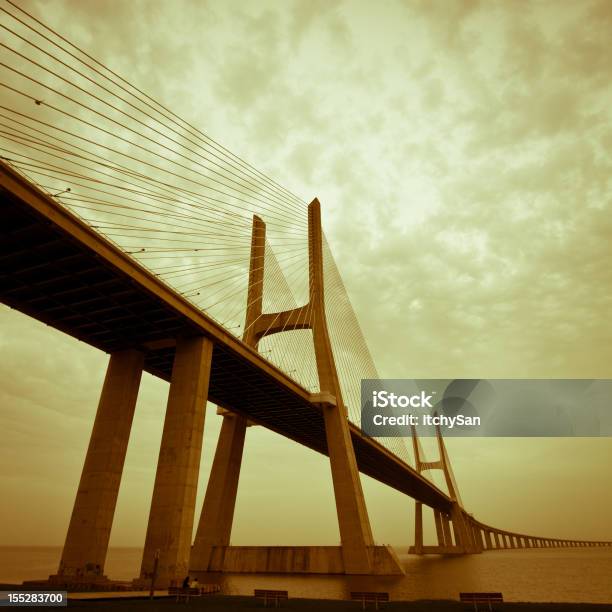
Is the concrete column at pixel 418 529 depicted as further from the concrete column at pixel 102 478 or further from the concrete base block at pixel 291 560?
the concrete column at pixel 102 478

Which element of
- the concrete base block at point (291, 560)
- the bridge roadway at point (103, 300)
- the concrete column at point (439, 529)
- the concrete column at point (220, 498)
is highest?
the concrete column at point (439, 529)

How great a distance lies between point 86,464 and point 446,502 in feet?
253

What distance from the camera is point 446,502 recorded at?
89.2 metres

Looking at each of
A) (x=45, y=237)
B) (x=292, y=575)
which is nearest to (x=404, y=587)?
(x=292, y=575)

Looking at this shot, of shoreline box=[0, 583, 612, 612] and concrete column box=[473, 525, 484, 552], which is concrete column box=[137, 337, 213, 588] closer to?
shoreline box=[0, 583, 612, 612]

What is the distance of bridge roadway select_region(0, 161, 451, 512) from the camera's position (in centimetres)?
1834

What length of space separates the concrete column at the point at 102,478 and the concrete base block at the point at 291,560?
1607cm

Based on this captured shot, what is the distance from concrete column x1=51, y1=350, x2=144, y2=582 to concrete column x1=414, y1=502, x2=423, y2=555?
3212 inches

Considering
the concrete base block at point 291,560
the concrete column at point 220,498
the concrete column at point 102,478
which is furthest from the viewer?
the concrete column at point 220,498

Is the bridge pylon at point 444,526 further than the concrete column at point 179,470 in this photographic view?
Yes

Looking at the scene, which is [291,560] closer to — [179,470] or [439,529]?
[179,470]

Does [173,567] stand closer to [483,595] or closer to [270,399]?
[483,595]

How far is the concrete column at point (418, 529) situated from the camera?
96.3 metres

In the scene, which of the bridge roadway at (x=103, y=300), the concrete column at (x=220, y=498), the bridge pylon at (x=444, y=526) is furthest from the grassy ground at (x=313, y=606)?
the bridge pylon at (x=444, y=526)
